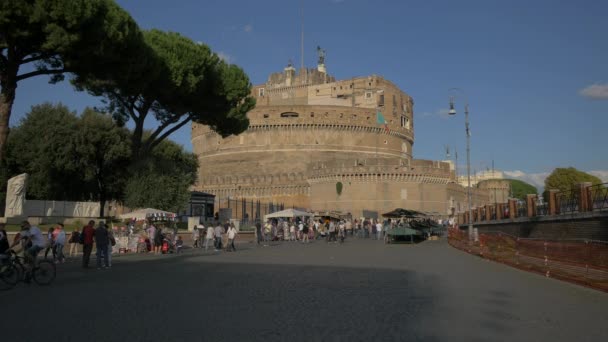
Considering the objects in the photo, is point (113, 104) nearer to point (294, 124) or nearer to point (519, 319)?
point (519, 319)

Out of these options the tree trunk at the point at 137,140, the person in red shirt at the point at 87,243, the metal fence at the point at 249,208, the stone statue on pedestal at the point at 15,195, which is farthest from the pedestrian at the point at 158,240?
the metal fence at the point at 249,208

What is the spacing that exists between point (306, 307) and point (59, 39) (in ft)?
43.0

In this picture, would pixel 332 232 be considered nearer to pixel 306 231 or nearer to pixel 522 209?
pixel 306 231

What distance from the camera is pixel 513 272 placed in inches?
476

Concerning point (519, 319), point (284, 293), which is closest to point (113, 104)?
point (284, 293)

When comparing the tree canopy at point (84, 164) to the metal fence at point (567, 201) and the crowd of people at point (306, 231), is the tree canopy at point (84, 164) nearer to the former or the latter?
the crowd of people at point (306, 231)

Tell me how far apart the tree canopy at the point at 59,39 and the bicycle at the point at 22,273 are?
8.21 metres

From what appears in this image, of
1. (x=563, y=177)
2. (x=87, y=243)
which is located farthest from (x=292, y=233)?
(x=563, y=177)

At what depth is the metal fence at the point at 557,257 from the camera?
920 cm

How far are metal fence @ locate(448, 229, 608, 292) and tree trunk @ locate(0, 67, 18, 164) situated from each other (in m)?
15.4

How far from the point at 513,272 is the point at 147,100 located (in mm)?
17601

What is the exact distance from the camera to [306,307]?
23.1ft

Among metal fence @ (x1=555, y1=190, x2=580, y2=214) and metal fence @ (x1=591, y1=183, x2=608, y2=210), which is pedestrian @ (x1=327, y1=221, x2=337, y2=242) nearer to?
metal fence @ (x1=555, y1=190, x2=580, y2=214)

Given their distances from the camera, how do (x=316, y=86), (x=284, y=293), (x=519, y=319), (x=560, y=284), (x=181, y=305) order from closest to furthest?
(x=519, y=319)
(x=181, y=305)
(x=284, y=293)
(x=560, y=284)
(x=316, y=86)
